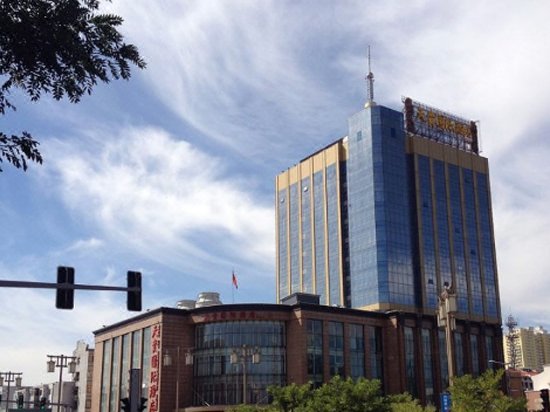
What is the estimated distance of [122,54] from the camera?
1609 centimetres

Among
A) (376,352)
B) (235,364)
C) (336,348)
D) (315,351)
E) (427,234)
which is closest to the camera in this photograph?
(235,364)

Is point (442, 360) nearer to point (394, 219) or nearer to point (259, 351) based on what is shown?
point (394, 219)

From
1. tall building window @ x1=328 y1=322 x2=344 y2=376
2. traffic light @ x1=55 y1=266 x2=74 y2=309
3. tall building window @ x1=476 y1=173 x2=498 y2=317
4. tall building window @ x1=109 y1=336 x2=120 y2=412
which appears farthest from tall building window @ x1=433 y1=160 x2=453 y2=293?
traffic light @ x1=55 y1=266 x2=74 y2=309

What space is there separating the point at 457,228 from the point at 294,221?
32072 millimetres

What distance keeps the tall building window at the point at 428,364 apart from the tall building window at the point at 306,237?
3254 cm

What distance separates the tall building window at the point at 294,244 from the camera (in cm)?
14562

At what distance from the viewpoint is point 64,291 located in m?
24.2

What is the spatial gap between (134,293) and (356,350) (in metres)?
78.8

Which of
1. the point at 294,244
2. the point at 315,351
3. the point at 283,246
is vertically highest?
the point at 283,246

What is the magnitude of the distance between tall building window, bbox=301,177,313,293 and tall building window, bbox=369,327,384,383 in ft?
114

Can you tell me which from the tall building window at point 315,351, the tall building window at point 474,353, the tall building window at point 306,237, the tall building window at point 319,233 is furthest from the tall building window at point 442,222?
the tall building window at point 315,351

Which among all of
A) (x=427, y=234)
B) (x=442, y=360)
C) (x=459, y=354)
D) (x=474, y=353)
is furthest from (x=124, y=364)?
(x=427, y=234)

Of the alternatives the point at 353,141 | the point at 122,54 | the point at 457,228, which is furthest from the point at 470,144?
the point at 122,54

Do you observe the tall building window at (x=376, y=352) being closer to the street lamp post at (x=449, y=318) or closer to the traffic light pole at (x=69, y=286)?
the street lamp post at (x=449, y=318)
